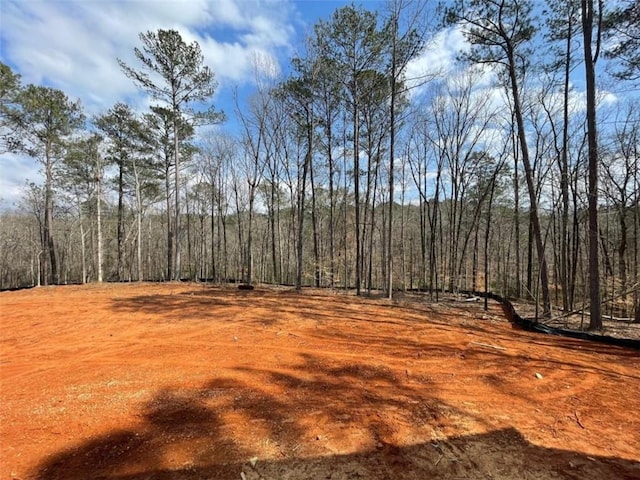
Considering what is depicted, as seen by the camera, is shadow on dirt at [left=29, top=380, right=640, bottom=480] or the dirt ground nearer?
shadow on dirt at [left=29, top=380, right=640, bottom=480]

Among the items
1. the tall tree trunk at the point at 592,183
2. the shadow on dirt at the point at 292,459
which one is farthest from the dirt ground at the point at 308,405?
the tall tree trunk at the point at 592,183

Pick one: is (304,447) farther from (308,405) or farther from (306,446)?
(308,405)

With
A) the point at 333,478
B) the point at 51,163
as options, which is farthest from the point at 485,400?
the point at 51,163

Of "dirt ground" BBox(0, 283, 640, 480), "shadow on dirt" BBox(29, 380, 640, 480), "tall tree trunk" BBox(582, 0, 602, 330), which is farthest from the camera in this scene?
"tall tree trunk" BBox(582, 0, 602, 330)

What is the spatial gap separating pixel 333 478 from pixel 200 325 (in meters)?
4.59

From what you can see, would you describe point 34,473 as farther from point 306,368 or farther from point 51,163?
point 51,163

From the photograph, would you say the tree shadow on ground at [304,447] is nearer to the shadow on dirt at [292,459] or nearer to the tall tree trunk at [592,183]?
the shadow on dirt at [292,459]

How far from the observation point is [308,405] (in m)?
2.89

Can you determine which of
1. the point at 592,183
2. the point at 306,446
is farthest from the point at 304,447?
the point at 592,183

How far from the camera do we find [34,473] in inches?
79.5

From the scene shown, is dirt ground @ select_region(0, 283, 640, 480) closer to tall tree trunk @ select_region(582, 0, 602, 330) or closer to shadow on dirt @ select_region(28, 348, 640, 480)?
shadow on dirt @ select_region(28, 348, 640, 480)

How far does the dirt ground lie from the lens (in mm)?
2133

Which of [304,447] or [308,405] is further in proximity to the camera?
[308,405]

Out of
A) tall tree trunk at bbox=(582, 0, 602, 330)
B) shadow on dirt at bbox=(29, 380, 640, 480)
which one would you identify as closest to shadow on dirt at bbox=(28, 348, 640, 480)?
shadow on dirt at bbox=(29, 380, 640, 480)
